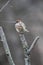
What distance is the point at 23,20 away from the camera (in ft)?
3.48

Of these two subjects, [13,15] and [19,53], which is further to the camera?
[19,53]

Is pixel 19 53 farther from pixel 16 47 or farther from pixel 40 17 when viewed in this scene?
pixel 40 17

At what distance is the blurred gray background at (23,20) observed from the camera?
3.43 feet

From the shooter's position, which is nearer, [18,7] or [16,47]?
[18,7]

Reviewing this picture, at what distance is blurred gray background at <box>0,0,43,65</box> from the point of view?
41.1 inches

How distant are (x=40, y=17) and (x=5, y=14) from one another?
0.50ft

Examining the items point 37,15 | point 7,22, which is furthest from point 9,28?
point 37,15

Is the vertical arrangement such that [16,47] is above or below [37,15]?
below

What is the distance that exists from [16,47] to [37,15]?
0.64ft

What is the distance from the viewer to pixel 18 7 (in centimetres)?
105

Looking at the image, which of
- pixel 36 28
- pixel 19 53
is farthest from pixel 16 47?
pixel 36 28

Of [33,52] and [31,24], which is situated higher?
[31,24]

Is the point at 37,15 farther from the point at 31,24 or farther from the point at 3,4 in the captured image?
the point at 3,4

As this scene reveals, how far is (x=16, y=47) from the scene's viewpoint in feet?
3.81
